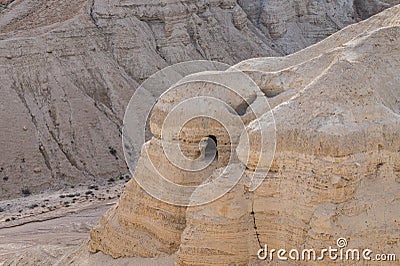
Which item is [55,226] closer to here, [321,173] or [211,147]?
[211,147]

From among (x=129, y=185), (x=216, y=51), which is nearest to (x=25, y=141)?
(x=216, y=51)

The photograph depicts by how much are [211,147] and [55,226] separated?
40.5 feet

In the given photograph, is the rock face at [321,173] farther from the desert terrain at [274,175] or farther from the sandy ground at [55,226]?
the sandy ground at [55,226]

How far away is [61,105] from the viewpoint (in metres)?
33.9

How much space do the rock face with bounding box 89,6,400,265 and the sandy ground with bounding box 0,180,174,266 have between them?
8.72 feet

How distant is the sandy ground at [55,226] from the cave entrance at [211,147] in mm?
2421

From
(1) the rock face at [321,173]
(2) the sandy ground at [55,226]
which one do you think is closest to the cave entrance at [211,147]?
(1) the rock face at [321,173]

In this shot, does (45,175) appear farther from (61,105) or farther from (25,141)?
(61,105)

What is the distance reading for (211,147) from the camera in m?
13.7

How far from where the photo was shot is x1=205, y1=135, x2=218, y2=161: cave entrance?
13.5m

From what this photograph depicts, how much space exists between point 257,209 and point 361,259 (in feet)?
6.36

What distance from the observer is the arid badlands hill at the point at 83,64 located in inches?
1259

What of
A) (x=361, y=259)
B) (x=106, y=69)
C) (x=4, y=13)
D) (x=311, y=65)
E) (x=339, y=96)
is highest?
(x=4, y=13)

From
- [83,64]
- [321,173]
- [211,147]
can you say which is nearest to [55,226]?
[211,147]
